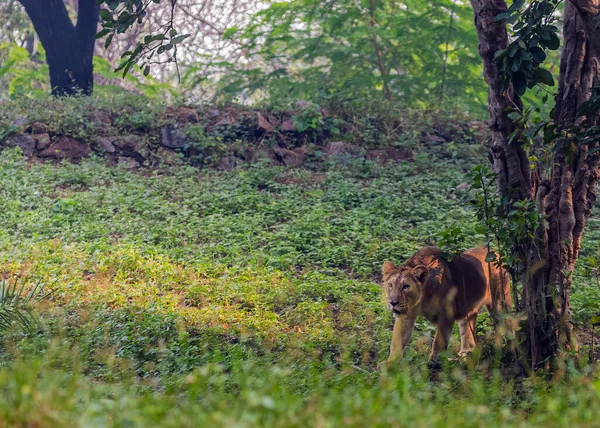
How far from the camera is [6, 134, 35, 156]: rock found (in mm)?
13618

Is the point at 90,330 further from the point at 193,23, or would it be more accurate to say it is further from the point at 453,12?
the point at 193,23

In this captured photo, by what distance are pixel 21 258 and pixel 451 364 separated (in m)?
5.50

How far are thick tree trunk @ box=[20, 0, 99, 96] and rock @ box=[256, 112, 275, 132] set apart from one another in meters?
4.37

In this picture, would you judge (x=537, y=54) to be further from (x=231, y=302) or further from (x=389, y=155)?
(x=389, y=155)

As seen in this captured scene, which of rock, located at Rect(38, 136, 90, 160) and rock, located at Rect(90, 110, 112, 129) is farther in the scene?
rock, located at Rect(90, 110, 112, 129)

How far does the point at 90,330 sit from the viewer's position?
21.8 feet

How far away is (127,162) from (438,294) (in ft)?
29.0

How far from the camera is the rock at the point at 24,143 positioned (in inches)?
536

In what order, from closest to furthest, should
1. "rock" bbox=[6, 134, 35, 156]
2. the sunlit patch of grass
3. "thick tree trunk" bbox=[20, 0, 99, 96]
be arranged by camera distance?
the sunlit patch of grass, "rock" bbox=[6, 134, 35, 156], "thick tree trunk" bbox=[20, 0, 99, 96]

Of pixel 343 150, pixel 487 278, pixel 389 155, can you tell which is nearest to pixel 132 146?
pixel 343 150

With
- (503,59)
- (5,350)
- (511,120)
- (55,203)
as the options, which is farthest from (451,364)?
(55,203)

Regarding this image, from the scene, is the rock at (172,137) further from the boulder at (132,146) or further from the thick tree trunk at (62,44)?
the thick tree trunk at (62,44)

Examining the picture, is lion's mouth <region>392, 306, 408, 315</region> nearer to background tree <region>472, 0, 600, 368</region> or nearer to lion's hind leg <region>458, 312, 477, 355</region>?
lion's hind leg <region>458, 312, 477, 355</region>

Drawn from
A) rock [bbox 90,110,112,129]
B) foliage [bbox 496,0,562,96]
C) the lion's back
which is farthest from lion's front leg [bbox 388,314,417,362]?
rock [bbox 90,110,112,129]
